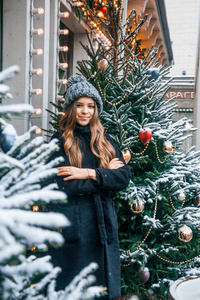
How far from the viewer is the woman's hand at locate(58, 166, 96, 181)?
210 cm

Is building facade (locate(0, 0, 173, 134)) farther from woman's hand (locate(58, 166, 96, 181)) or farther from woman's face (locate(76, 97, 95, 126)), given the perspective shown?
woman's hand (locate(58, 166, 96, 181))

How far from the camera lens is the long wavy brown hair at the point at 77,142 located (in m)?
2.26

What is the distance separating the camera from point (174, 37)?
85.8 feet

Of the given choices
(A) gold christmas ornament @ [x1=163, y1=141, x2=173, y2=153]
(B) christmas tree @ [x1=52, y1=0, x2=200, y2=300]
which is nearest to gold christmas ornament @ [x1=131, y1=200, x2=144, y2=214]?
(B) christmas tree @ [x1=52, y1=0, x2=200, y2=300]

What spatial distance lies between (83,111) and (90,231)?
80 cm

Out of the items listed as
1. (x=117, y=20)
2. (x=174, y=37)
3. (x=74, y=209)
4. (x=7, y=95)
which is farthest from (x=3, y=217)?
(x=174, y=37)

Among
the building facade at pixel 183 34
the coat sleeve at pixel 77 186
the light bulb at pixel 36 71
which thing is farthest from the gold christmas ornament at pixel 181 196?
the building facade at pixel 183 34

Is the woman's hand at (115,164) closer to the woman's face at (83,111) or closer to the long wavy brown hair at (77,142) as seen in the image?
the long wavy brown hair at (77,142)

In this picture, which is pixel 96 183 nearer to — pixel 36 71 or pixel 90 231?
pixel 90 231

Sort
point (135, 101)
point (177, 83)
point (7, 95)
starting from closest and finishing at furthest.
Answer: point (7, 95) < point (135, 101) < point (177, 83)

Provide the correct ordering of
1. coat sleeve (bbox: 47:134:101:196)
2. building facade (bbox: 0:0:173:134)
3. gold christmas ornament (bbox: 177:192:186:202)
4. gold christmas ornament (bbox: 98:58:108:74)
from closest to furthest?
coat sleeve (bbox: 47:134:101:196), gold christmas ornament (bbox: 177:192:186:202), gold christmas ornament (bbox: 98:58:108:74), building facade (bbox: 0:0:173:134)

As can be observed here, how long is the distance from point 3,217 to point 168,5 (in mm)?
29212

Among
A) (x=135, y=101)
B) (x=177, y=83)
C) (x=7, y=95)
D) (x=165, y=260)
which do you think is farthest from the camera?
(x=177, y=83)

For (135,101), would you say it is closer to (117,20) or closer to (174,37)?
(117,20)
